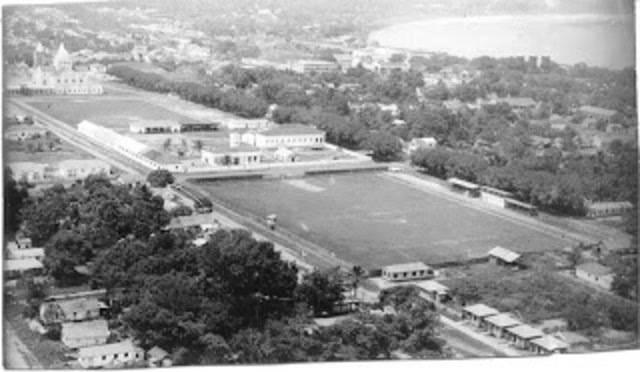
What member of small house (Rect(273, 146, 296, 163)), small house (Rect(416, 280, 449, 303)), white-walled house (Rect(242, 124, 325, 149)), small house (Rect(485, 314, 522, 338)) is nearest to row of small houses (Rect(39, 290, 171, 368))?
small house (Rect(416, 280, 449, 303))

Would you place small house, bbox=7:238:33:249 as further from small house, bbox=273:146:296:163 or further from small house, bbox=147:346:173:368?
small house, bbox=273:146:296:163

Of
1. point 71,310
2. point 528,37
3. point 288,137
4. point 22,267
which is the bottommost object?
point 71,310

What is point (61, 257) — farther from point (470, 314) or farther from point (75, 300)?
point (470, 314)

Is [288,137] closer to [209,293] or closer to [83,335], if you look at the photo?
[209,293]

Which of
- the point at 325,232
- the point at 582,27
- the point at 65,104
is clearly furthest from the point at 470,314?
the point at 65,104

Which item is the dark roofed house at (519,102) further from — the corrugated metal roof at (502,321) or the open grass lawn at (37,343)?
the open grass lawn at (37,343)

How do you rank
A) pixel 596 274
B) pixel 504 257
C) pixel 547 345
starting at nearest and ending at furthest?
pixel 547 345, pixel 596 274, pixel 504 257

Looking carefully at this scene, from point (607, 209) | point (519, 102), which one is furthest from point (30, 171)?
point (519, 102)
